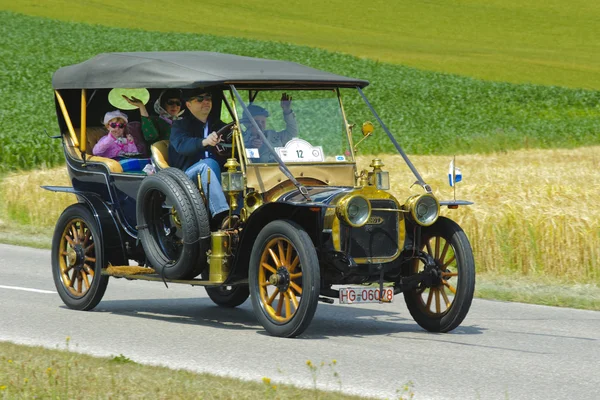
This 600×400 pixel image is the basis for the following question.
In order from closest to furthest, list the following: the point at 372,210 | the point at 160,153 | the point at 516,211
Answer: the point at 372,210 < the point at 160,153 < the point at 516,211

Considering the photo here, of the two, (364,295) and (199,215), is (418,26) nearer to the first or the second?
(199,215)

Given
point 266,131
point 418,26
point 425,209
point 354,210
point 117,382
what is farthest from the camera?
point 418,26

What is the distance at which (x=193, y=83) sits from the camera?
9.32 m

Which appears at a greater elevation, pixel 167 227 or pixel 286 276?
pixel 167 227

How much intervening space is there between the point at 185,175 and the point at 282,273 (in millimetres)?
1316

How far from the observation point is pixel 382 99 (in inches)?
1635

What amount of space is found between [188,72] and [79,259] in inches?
84.6

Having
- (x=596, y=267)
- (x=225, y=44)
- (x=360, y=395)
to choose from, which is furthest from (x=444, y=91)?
(x=360, y=395)

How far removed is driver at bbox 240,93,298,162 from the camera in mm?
9461

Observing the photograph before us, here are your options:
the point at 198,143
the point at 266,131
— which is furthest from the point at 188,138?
the point at 266,131

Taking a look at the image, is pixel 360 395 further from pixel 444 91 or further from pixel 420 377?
pixel 444 91

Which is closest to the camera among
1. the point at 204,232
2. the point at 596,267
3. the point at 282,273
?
the point at 282,273

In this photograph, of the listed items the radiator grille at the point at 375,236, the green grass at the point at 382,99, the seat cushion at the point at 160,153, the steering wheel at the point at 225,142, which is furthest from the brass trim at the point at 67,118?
the green grass at the point at 382,99

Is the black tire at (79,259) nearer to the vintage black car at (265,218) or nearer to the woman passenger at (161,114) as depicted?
the vintage black car at (265,218)
